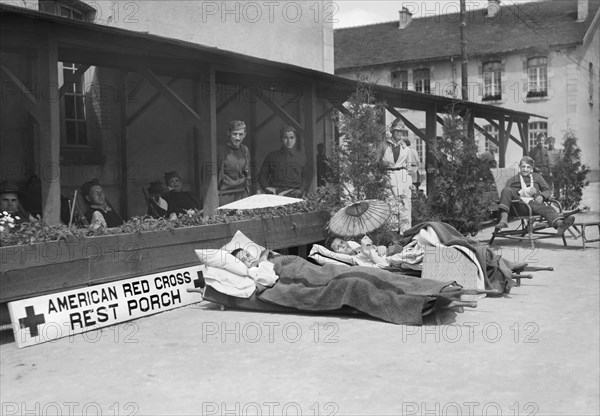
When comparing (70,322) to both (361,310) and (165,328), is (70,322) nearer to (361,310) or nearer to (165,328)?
(165,328)

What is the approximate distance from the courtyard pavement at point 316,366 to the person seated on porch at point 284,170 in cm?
437

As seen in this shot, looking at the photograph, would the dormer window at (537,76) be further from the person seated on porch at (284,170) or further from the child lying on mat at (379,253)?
the child lying on mat at (379,253)

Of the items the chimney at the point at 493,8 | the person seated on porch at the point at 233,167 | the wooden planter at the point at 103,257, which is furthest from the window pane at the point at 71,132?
the chimney at the point at 493,8

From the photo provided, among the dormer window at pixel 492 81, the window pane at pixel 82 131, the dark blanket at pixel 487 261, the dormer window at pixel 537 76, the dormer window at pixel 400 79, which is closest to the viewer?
the dark blanket at pixel 487 261

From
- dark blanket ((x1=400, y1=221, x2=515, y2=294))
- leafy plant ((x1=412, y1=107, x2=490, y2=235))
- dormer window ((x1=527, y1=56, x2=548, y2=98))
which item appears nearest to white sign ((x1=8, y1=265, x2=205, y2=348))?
dark blanket ((x1=400, y1=221, x2=515, y2=294))

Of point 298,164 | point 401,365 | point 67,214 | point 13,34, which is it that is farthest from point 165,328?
point 298,164

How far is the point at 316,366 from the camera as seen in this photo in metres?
5.97

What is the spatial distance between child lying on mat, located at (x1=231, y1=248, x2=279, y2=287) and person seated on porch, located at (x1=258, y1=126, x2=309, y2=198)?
3963mm

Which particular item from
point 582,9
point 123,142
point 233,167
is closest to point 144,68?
point 233,167

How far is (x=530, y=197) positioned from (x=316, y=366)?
362 inches

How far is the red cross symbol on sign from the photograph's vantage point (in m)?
6.86

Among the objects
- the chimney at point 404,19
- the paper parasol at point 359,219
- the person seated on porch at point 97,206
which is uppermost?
the chimney at point 404,19

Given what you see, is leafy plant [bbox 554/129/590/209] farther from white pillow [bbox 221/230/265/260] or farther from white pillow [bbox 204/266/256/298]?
white pillow [bbox 204/266/256/298]

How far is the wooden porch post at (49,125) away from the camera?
7965 mm
